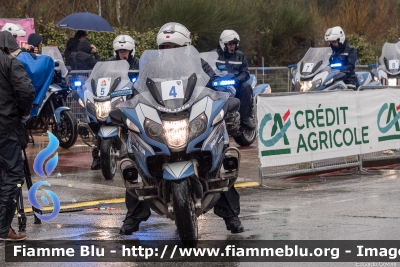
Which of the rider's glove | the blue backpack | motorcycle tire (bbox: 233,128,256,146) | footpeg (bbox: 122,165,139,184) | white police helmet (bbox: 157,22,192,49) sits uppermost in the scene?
white police helmet (bbox: 157,22,192,49)

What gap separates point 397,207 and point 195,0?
1861 centimetres

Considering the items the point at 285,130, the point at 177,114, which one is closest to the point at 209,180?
the point at 177,114

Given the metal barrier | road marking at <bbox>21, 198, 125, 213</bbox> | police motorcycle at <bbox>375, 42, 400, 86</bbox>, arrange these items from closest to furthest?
road marking at <bbox>21, 198, 125, 213</bbox>
the metal barrier
police motorcycle at <bbox>375, 42, 400, 86</bbox>

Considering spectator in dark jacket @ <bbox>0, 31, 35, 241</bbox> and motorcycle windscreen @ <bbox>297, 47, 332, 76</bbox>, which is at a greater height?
spectator in dark jacket @ <bbox>0, 31, 35, 241</bbox>

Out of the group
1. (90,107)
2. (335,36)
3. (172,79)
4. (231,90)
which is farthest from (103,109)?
(335,36)

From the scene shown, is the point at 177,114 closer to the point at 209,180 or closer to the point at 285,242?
the point at 209,180

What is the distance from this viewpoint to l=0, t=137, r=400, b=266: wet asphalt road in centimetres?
914

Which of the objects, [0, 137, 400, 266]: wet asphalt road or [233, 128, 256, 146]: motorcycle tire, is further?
[233, 128, 256, 146]: motorcycle tire

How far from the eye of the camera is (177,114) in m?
8.25

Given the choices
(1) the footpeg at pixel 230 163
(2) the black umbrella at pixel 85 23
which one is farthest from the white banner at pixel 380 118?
(2) the black umbrella at pixel 85 23

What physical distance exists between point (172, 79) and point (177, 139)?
2.01 feet

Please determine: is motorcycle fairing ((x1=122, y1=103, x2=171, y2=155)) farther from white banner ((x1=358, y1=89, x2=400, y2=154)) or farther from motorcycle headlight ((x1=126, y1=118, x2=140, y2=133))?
white banner ((x1=358, y1=89, x2=400, y2=154))

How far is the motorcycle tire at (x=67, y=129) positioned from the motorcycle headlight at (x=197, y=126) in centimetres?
845

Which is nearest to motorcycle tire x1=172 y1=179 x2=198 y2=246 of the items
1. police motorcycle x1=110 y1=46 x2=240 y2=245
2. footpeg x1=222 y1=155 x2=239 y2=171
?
police motorcycle x1=110 y1=46 x2=240 y2=245
